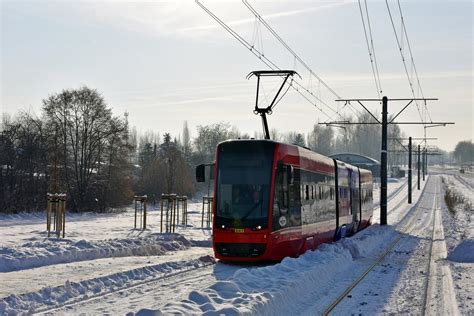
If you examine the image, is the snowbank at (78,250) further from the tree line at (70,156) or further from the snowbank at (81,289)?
the tree line at (70,156)

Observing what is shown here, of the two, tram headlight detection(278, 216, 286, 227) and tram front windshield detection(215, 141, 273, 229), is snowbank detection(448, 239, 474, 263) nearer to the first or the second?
tram headlight detection(278, 216, 286, 227)

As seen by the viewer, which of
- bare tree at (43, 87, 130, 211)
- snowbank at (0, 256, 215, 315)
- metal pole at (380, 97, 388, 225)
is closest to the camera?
snowbank at (0, 256, 215, 315)

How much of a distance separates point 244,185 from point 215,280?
3.45 meters

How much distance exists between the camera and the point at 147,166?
68.8 m

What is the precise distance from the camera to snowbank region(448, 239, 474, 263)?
22.5m

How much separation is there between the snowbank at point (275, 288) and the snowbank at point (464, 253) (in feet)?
15.0

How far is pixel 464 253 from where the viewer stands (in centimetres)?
2298

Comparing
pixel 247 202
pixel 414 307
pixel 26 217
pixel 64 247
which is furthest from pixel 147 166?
pixel 414 307

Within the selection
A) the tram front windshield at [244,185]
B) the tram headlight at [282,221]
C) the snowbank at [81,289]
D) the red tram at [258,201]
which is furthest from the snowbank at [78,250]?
the tram headlight at [282,221]

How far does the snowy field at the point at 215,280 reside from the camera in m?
11.9

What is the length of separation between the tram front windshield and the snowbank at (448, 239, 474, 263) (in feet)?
30.0

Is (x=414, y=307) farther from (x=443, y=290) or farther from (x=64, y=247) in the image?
(x=64, y=247)

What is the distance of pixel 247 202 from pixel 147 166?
52.1 meters

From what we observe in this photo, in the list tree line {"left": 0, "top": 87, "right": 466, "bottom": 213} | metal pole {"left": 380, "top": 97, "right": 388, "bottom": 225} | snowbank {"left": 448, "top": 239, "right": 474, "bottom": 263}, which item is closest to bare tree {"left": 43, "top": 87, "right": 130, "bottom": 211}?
tree line {"left": 0, "top": 87, "right": 466, "bottom": 213}
